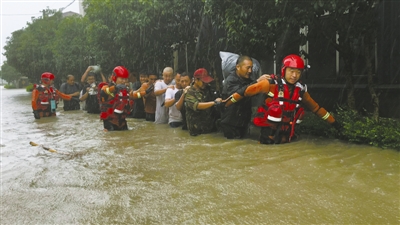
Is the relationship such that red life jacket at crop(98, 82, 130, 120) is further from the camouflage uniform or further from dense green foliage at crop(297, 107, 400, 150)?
dense green foliage at crop(297, 107, 400, 150)

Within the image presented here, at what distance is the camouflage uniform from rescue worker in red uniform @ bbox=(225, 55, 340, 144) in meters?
1.46

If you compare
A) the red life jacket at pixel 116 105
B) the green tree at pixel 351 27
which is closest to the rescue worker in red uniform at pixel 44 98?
the red life jacket at pixel 116 105

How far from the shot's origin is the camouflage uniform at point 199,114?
784 cm

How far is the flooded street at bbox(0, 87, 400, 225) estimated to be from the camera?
12.1ft

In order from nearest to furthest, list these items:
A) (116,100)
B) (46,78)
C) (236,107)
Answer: (236,107), (116,100), (46,78)

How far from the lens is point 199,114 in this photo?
26.7 ft

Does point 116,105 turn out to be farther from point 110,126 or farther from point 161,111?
point 161,111

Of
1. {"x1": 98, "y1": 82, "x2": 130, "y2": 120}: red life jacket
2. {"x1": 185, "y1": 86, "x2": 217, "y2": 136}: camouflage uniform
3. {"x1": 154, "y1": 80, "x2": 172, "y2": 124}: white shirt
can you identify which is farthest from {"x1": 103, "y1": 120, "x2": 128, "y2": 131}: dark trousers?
{"x1": 185, "y1": 86, "x2": 217, "y2": 136}: camouflage uniform

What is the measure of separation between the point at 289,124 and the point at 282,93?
23.1 inches

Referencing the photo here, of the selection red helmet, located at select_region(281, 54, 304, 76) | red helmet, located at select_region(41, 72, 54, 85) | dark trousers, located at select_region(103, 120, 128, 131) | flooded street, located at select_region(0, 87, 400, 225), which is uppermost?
red helmet, located at select_region(281, 54, 304, 76)

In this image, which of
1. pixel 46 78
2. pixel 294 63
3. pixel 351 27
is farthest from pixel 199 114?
pixel 46 78

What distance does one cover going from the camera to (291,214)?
361 cm

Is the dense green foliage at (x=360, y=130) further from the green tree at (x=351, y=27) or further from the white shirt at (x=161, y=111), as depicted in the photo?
the white shirt at (x=161, y=111)

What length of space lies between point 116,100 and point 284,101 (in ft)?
13.8
